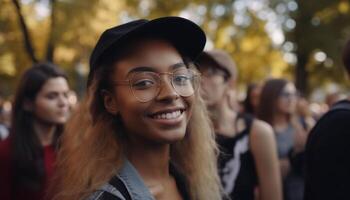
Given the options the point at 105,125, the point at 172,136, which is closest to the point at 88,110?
the point at 105,125

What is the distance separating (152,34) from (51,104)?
2.09 m

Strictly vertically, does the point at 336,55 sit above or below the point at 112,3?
below

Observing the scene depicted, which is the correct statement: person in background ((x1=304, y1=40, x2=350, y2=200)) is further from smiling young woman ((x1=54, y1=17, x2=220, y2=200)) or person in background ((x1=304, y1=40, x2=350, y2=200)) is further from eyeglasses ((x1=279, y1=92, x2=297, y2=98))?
eyeglasses ((x1=279, y1=92, x2=297, y2=98))

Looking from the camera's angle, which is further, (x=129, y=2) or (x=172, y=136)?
(x=129, y=2)

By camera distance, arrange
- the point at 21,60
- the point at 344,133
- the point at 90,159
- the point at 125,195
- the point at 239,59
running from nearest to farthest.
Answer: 1. the point at 125,195
2. the point at 90,159
3. the point at 344,133
4. the point at 21,60
5. the point at 239,59

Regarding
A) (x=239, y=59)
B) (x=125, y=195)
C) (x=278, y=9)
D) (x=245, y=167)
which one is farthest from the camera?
(x=239, y=59)

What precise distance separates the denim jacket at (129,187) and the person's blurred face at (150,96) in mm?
144

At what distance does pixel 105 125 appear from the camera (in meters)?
2.09

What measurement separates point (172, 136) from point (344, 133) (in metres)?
1.10

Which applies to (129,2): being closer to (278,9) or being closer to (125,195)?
(278,9)

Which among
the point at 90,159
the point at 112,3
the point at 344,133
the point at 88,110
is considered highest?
the point at 112,3

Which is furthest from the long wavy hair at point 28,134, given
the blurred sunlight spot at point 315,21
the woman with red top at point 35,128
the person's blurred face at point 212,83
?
the blurred sunlight spot at point 315,21

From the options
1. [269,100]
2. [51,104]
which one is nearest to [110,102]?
[51,104]

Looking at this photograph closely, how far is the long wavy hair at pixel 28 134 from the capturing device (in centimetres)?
359
